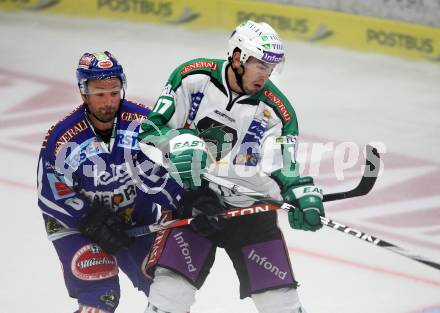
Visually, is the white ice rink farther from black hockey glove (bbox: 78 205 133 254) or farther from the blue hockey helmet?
the blue hockey helmet

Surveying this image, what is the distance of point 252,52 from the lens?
505cm

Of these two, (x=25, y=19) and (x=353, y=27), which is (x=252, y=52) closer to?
(x=353, y=27)

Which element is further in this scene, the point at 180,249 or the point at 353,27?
the point at 353,27

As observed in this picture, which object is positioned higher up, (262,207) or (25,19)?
(262,207)

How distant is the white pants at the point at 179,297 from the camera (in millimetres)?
5043

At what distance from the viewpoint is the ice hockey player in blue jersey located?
5.14m

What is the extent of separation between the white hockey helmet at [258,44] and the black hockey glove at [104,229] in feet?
3.25

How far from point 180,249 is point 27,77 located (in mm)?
6420

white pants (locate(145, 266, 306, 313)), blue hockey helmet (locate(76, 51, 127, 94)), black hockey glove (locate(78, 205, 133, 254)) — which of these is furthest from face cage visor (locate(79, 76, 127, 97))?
white pants (locate(145, 266, 306, 313))

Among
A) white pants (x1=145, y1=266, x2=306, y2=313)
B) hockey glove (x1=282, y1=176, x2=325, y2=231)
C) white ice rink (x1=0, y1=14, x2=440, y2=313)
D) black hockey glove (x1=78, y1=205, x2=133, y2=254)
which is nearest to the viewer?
hockey glove (x1=282, y1=176, x2=325, y2=231)

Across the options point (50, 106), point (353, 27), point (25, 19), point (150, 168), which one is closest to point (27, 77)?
point (50, 106)

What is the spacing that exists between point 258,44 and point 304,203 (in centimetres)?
78

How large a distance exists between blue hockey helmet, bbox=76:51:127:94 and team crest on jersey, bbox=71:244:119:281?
0.79m

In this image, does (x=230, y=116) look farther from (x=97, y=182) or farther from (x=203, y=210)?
(x=97, y=182)
